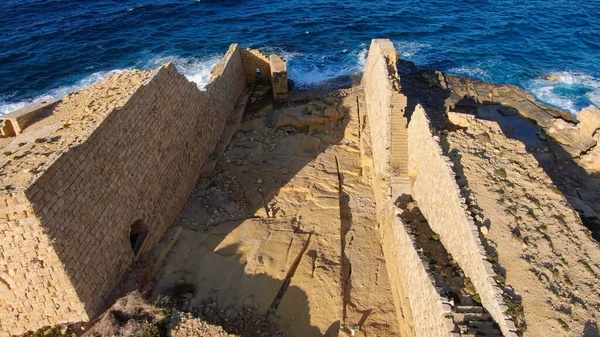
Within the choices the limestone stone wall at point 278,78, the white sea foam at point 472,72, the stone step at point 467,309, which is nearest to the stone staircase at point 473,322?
the stone step at point 467,309

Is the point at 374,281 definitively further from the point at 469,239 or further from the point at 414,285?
the point at 469,239

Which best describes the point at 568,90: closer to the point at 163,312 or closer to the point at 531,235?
the point at 531,235

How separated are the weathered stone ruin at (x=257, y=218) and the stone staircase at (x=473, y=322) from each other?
0.03 metres

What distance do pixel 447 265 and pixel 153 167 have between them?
871 cm

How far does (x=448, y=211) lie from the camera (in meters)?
10.1

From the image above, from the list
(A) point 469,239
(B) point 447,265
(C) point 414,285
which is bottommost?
(C) point 414,285

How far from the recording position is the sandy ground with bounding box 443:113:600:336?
765cm

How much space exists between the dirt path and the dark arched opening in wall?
3.16ft

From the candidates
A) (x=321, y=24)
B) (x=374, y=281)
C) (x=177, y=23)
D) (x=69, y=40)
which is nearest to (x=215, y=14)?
(x=177, y=23)

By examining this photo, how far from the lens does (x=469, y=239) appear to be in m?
8.95

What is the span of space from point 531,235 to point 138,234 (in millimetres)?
10301

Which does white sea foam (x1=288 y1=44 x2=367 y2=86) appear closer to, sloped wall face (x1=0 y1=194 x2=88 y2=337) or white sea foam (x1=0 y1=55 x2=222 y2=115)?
white sea foam (x1=0 y1=55 x2=222 y2=115)

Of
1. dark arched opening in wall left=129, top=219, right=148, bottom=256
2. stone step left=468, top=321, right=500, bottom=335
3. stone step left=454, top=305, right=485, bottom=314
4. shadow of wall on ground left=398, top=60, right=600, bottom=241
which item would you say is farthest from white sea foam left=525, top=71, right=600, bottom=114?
dark arched opening in wall left=129, top=219, right=148, bottom=256

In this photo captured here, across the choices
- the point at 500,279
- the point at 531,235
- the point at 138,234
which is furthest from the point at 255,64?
the point at 500,279
